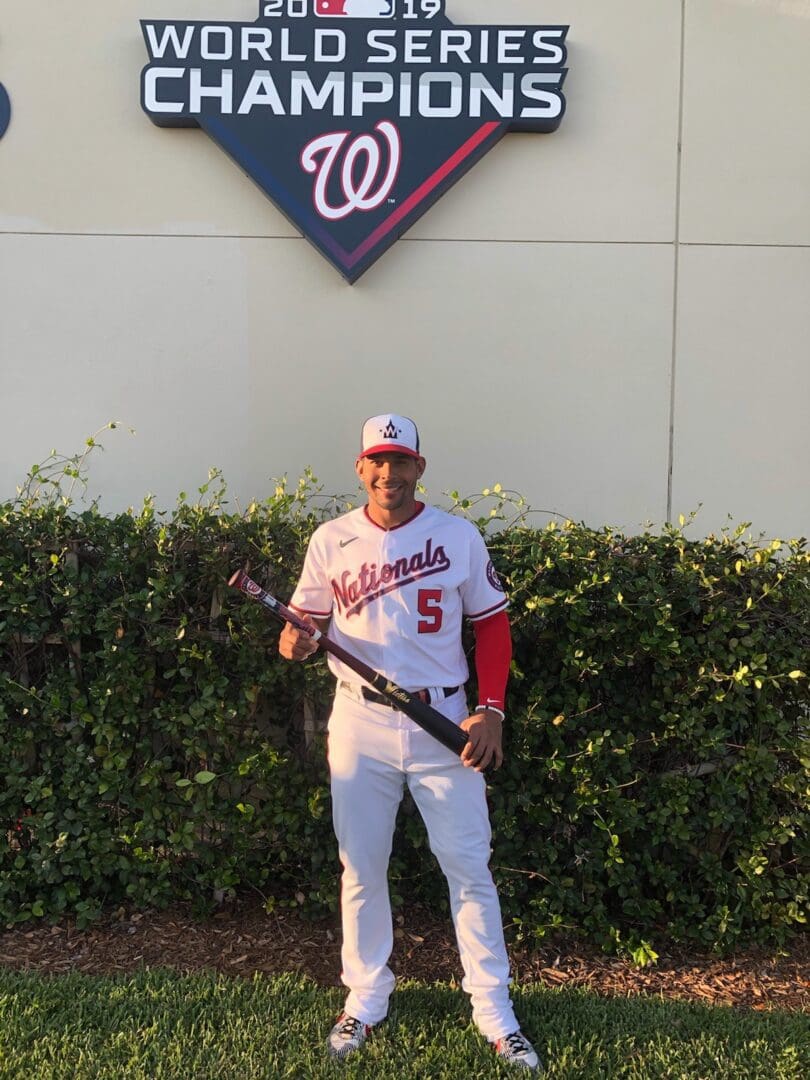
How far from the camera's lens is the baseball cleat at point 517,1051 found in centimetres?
273

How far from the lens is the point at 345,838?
293 centimetres

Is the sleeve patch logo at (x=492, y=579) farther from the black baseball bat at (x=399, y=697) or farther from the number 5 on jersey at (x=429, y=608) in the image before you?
the black baseball bat at (x=399, y=697)

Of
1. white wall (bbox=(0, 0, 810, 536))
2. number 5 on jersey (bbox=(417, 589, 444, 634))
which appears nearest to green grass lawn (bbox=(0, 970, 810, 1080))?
number 5 on jersey (bbox=(417, 589, 444, 634))

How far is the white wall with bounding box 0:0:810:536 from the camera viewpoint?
179 inches

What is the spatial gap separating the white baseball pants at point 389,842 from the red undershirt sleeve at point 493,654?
0.13 metres

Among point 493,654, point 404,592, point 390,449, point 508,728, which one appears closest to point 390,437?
point 390,449

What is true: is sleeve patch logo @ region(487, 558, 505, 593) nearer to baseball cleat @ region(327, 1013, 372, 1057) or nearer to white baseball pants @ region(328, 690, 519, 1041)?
white baseball pants @ region(328, 690, 519, 1041)

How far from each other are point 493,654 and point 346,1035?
1398mm

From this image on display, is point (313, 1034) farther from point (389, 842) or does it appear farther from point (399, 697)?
point (399, 697)

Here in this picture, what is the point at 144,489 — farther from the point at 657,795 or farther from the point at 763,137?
the point at 763,137

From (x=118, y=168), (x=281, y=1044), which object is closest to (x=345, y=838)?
(x=281, y=1044)

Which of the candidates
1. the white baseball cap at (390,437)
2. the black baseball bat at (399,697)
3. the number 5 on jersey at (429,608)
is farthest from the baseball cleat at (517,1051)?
the white baseball cap at (390,437)

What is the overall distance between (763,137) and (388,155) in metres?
2.07

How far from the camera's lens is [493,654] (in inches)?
117
